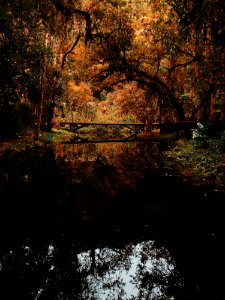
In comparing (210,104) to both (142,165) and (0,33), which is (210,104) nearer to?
(142,165)

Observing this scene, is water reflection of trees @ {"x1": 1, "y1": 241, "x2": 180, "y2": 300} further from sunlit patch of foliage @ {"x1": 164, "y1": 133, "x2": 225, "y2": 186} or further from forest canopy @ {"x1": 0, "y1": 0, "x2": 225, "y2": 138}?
forest canopy @ {"x1": 0, "y1": 0, "x2": 225, "y2": 138}

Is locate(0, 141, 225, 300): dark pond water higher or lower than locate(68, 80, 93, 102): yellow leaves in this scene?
lower

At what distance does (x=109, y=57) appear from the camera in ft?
66.0

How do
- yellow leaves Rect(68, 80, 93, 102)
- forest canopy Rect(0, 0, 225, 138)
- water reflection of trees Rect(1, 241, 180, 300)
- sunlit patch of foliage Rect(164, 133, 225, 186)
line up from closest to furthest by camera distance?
water reflection of trees Rect(1, 241, 180, 300)
sunlit patch of foliage Rect(164, 133, 225, 186)
forest canopy Rect(0, 0, 225, 138)
yellow leaves Rect(68, 80, 93, 102)

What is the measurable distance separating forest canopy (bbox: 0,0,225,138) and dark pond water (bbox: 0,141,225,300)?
4877 mm

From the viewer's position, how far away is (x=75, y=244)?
4188mm

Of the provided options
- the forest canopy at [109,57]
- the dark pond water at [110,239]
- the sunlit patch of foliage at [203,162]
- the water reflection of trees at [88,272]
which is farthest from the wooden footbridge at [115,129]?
the water reflection of trees at [88,272]

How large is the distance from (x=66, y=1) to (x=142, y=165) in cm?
763

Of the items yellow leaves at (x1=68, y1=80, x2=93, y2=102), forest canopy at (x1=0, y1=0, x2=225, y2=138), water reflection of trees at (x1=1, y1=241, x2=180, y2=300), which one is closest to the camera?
water reflection of trees at (x1=1, y1=241, x2=180, y2=300)

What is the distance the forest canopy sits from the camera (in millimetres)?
10422

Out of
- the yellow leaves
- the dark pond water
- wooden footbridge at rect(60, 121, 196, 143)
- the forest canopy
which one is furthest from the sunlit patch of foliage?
the yellow leaves

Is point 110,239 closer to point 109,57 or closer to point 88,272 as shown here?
point 88,272

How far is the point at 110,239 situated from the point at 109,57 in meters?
17.6

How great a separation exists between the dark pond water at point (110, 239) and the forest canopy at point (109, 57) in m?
4.88
